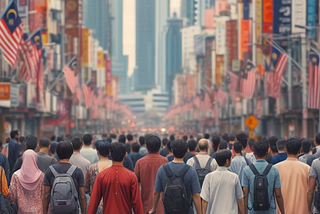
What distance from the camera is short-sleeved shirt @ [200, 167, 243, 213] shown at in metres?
10.1

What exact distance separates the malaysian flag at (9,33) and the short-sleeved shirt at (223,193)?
25598 mm

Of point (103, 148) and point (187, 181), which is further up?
point (103, 148)

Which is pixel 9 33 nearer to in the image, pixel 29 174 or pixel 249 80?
pixel 29 174

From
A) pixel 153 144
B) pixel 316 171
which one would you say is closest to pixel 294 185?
pixel 316 171

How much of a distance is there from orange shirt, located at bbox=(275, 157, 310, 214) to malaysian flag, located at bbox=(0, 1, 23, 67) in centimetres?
2449

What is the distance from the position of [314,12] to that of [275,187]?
4395 centimetres

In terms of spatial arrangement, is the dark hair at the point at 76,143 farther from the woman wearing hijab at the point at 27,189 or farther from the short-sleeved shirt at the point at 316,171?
the short-sleeved shirt at the point at 316,171

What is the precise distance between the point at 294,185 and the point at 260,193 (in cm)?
136

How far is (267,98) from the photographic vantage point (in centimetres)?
7519

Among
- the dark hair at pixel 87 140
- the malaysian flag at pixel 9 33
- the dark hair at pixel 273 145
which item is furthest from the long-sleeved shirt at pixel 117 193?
the malaysian flag at pixel 9 33

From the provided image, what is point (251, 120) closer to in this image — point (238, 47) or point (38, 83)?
point (38, 83)

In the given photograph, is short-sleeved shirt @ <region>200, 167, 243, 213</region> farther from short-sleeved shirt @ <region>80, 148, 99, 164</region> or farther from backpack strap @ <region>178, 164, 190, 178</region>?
short-sleeved shirt @ <region>80, 148, 99, 164</region>

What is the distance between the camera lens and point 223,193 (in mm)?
A: 10156

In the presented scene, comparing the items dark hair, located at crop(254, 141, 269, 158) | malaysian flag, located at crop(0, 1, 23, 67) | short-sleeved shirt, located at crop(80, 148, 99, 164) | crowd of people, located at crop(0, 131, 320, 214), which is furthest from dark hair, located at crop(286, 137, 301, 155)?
malaysian flag, located at crop(0, 1, 23, 67)
